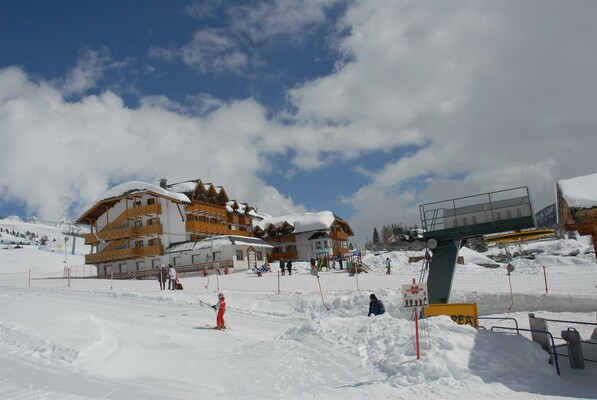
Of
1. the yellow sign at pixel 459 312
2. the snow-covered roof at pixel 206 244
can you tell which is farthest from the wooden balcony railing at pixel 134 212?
the yellow sign at pixel 459 312

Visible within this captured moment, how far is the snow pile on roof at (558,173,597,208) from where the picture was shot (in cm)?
1279

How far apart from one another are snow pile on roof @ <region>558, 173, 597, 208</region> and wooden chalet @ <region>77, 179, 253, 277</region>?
140 ft

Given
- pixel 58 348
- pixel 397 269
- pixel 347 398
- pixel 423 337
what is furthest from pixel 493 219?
pixel 397 269

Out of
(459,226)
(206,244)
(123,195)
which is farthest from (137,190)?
(459,226)

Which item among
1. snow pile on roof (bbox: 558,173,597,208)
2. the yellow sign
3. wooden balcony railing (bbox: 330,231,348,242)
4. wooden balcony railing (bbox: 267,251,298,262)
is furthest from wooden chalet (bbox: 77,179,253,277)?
snow pile on roof (bbox: 558,173,597,208)

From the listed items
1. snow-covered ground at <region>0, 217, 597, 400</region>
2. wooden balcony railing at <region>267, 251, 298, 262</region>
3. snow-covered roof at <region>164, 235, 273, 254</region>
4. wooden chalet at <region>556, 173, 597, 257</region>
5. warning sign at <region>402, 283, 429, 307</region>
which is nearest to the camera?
snow-covered ground at <region>0, 217, 597, 400</region>

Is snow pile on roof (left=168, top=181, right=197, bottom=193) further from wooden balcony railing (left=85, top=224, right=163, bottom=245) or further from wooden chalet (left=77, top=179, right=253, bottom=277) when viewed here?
wooden balcony railing (left=85, top=224, right=163, bottom=245)

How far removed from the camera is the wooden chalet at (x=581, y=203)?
12.8 meters

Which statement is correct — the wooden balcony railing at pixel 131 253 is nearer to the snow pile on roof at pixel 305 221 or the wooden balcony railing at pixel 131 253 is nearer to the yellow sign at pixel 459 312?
the snow pile on roof at pixel 305 221

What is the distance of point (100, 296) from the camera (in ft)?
81.5

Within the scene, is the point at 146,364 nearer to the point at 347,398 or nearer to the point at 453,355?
the point at 347,398

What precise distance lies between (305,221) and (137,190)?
23.4 m

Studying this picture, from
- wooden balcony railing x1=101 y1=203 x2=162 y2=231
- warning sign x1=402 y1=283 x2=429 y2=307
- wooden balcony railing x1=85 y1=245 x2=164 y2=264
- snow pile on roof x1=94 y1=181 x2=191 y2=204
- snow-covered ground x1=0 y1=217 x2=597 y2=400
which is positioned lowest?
snow-covered ground x1=0 y1=217 x2=597 y2=400

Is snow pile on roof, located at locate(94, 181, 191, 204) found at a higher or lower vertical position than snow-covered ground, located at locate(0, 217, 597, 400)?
higher
